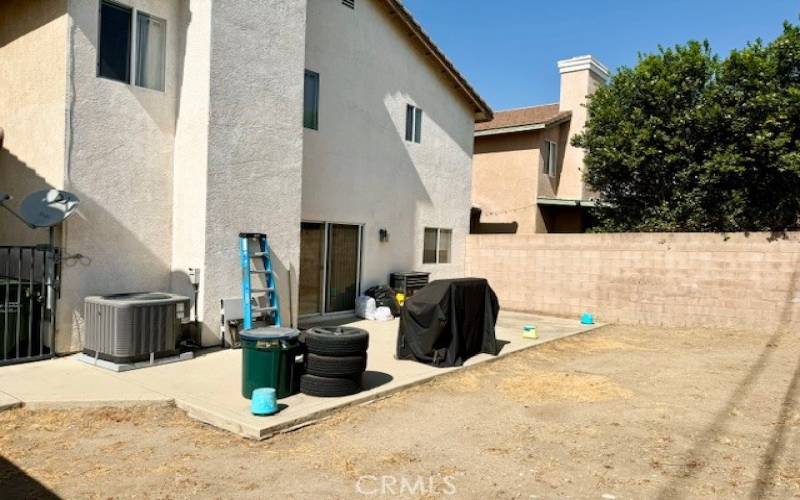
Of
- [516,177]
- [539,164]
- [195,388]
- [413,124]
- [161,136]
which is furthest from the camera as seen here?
[516,177]

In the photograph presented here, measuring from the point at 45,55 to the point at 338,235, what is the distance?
20.8 ft

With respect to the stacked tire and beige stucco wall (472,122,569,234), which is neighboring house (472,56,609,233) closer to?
beige stucco wall (472,122,569,234)

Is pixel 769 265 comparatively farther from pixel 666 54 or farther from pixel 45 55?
pixel 45 55

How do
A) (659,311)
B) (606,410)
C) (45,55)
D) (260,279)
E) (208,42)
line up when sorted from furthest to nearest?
(659,311), (260,279), (208,42), (45,55), (606,410)

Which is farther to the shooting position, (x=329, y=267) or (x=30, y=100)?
(x=329, y=267)

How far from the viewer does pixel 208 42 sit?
350 inches

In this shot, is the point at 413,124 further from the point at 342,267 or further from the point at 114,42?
the point at 114,42

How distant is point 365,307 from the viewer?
12.9 metres

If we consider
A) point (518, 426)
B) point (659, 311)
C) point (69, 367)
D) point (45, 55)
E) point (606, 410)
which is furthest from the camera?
point (659, 311)

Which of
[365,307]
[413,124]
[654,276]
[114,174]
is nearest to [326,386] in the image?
[114,174]

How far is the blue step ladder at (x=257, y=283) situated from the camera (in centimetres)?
926

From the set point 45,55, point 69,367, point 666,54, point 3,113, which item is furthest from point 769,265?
point 3,113

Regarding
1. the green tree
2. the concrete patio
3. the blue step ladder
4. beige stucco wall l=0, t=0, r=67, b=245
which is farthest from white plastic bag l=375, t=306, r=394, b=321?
the green tree

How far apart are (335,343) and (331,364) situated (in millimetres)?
245
